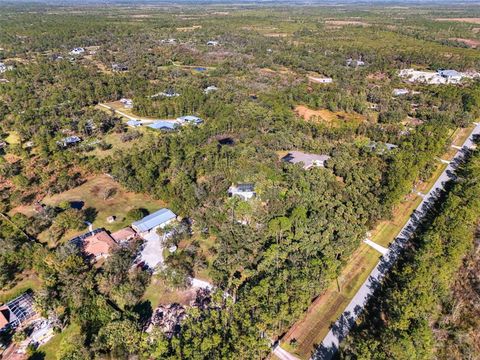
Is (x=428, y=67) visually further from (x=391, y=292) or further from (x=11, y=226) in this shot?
(x=11, y=226)

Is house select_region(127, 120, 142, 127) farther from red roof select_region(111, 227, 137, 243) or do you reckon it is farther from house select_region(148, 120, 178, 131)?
red roof select_region(111, 227, 137, 243)

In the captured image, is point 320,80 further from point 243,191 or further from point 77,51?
point 77,51

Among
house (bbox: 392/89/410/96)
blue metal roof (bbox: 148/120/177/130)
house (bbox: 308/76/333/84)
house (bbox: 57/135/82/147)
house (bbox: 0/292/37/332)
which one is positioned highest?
house (bbox: 0/292/37/332)

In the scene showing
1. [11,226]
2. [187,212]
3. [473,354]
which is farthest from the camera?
[187,212]

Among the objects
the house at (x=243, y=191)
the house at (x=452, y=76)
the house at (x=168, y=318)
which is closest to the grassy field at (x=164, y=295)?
the house at (x=168, y=318)

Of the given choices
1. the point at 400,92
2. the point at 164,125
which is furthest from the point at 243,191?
the point at 400,92

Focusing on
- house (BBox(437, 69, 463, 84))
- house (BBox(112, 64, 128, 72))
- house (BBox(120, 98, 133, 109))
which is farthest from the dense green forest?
house (BBox(437, 69, 463, 84))

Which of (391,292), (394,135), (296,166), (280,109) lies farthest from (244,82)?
(391,292)
